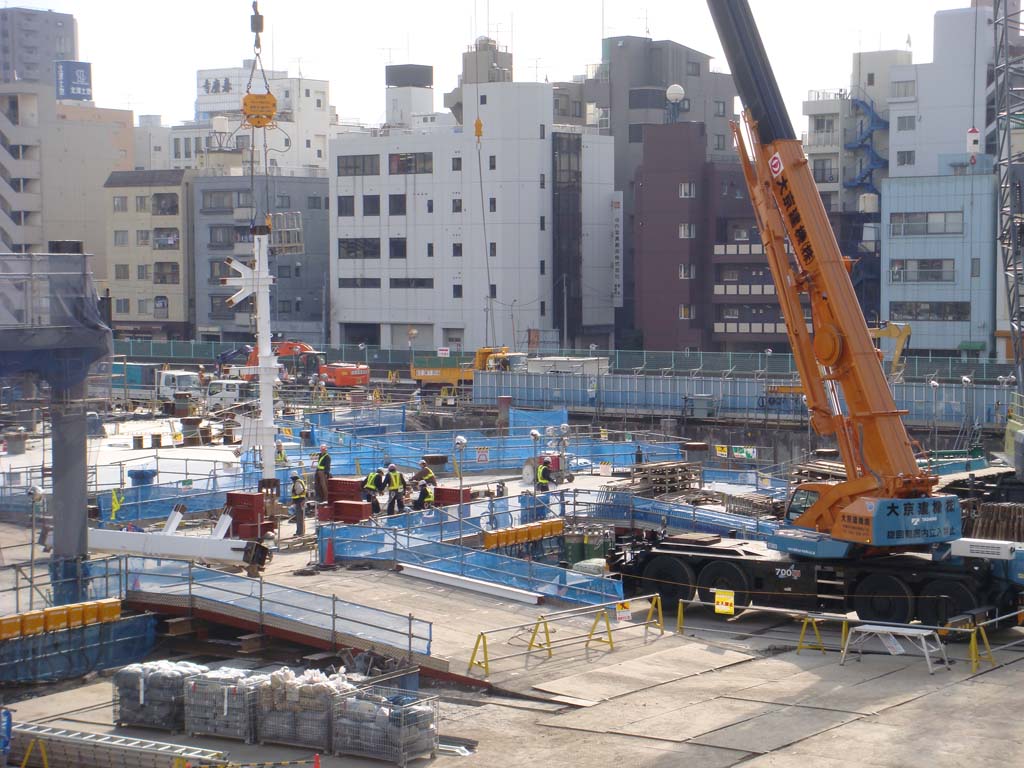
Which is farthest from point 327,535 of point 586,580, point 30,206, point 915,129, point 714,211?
point 30,206

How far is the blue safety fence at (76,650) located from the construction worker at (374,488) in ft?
32.9

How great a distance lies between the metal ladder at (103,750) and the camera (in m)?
16.2

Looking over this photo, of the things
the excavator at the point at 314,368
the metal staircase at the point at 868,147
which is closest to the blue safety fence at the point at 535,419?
the excavator at the point at 314,368

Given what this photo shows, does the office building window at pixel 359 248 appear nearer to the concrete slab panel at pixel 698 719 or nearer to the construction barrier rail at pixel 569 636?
the construction barrier rail at pixel 569 636

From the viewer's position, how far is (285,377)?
2518 inches

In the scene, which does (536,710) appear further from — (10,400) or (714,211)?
(714,211)

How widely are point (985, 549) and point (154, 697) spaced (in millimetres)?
13363

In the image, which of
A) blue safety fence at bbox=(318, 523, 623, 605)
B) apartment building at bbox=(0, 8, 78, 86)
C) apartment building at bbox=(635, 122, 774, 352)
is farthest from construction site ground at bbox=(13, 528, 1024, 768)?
apartment building at bbox=(0, 8, 78, 86)

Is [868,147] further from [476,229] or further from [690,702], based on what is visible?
[690,702]

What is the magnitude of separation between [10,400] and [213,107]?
12103 cm

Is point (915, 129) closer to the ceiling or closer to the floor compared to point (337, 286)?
closer to the ceiling

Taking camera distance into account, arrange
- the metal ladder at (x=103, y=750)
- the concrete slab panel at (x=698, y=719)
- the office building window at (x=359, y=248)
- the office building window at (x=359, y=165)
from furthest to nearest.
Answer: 1. the office building window at (x=359, y=248)
2. the office building window at (x=359, y=165)
3. the concrete slab panel at (x=698, y=719)
4. the metal ladder at (x=103, y=750)

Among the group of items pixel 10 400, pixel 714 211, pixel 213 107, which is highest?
pixel 213 107

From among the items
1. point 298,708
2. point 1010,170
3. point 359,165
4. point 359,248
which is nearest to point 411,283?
point 359,248
